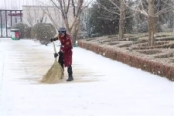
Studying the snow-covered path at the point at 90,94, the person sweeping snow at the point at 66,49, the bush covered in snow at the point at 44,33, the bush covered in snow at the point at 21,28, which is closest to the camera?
the snow-covered path at the point at 90,94

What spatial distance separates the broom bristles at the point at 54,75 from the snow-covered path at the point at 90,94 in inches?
7.0

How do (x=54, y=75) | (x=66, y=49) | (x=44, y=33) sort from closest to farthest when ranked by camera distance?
1. (x=54, y=75)
2. (x=66, y=49)
3. (x=44, y=33)

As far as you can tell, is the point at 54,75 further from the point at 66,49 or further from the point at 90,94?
the point at 90,94

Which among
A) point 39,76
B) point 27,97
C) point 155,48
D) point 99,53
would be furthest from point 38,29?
point 27,97

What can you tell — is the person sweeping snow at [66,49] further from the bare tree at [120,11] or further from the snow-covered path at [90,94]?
the bare tree at [120,11]

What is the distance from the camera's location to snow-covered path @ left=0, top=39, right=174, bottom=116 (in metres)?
5.91

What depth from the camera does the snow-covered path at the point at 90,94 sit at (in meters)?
5.91

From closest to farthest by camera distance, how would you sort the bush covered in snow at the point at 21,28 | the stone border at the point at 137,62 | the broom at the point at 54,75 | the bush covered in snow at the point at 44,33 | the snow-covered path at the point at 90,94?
the snow-covered path at the point at 90,94
the stone border at the point at 137,62
the broom at the point at 54,75
the bush covered in snow at the point at 44,33
the bush covered in snow at the point at 21,28

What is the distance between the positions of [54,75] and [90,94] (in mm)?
1784

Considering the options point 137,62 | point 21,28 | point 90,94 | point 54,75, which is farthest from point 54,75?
point 21,28

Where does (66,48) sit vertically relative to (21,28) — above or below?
below

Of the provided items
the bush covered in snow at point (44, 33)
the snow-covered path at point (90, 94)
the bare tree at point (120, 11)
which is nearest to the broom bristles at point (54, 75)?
the snow-covered path at point (90, 94)

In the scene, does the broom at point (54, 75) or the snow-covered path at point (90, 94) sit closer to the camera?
the snow-covered path at point (90, 94)

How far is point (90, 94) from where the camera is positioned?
23.4 ft
